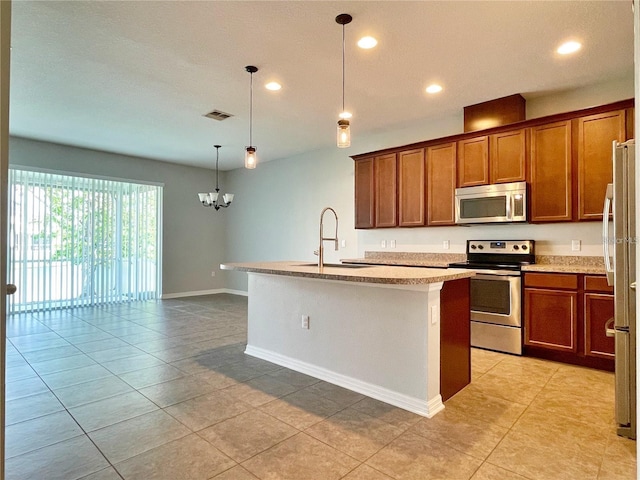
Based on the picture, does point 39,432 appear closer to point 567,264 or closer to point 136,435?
point 136,435

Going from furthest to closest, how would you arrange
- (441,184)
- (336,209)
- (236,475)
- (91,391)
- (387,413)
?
(336,209), (441,184), (91,391), (387,413), (236,475)

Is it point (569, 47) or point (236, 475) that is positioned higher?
point (569, 47)

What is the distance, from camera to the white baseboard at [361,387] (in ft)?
8.15

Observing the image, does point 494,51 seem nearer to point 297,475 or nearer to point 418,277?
point 418,277

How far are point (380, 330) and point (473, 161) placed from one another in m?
2.59

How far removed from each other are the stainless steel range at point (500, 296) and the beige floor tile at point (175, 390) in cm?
283

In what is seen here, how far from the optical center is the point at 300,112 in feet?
15.1

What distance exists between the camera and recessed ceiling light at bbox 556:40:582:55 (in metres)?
2.96

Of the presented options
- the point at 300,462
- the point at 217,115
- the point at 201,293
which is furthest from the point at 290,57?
the point at 201,293

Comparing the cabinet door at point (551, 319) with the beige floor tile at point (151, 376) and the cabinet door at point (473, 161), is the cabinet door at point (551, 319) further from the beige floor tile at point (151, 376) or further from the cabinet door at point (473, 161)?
the beige floor tile at point (151, 376)

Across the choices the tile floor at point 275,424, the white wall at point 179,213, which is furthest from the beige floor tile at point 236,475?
the white wall at point 179,213

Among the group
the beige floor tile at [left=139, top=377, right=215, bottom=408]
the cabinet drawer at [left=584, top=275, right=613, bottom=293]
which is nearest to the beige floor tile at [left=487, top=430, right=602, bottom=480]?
the cabinet drawer at [left=584, top=275, right=613, bottom=293]

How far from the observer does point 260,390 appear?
2.85 metres

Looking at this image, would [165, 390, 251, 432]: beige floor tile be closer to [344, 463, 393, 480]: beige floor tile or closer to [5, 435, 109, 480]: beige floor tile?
[5, 435, 109, 480]: beige floor tile
